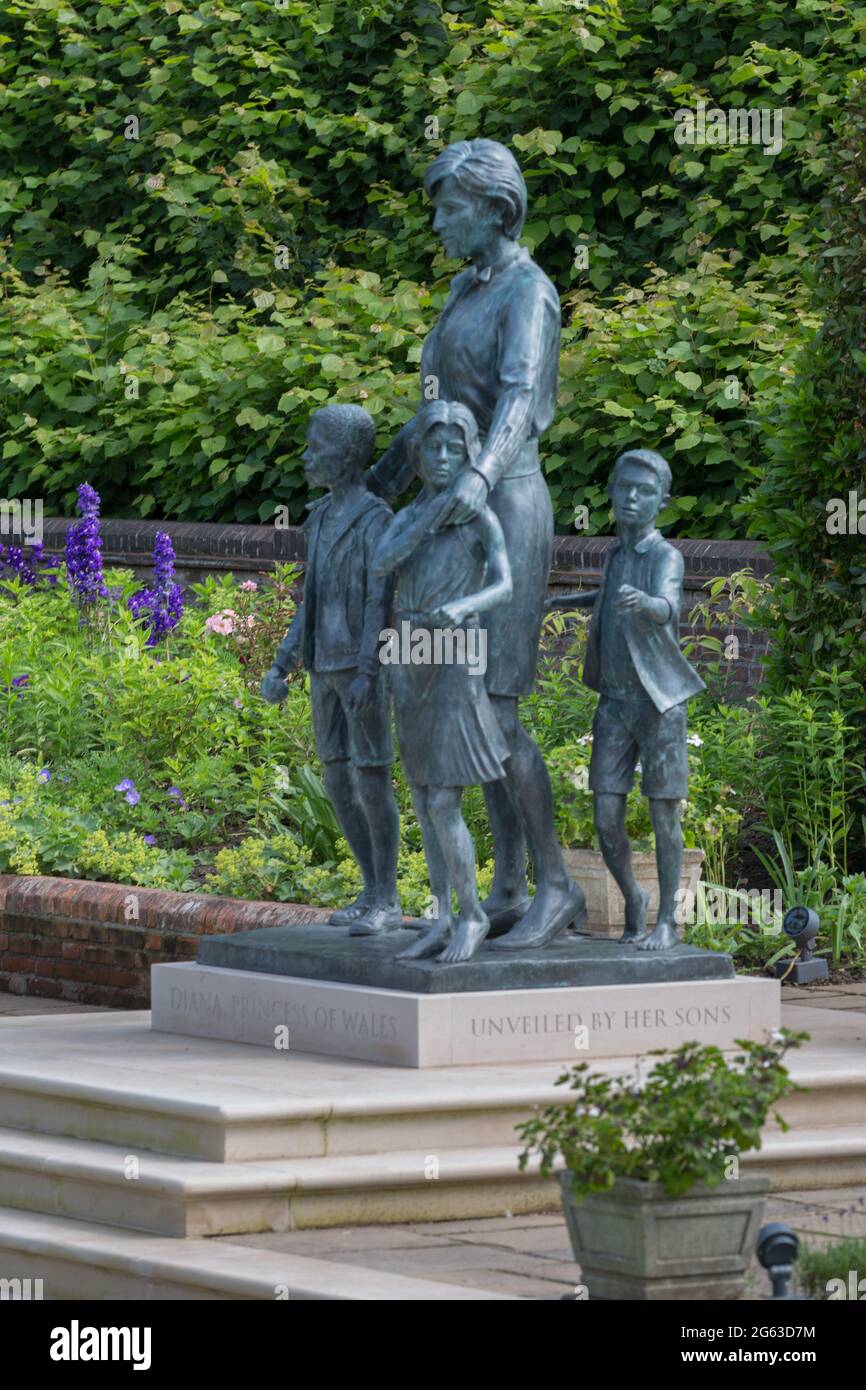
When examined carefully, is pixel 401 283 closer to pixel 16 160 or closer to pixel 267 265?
pixel 267 265

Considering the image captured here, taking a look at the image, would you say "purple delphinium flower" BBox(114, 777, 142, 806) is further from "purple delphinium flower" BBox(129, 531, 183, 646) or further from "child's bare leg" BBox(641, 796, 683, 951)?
"child's bare leg" BBox(641, 796, 683, 951)

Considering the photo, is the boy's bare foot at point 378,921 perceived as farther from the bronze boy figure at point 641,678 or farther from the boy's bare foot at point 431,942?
the bronze boy figure at point 641,678

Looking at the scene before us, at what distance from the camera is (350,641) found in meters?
8.10

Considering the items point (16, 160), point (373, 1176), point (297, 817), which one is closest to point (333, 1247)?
point (373, 1176)

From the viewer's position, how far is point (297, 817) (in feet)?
36.5

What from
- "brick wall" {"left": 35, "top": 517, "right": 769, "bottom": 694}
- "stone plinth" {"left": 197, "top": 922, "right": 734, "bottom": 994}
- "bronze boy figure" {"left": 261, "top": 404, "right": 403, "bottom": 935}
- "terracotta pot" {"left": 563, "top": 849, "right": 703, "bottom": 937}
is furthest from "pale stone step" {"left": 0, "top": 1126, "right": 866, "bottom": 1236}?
"brick wall" {"left": 35, "top": 517, "right": 769, "bottom": 694}

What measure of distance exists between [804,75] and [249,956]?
9403 mm

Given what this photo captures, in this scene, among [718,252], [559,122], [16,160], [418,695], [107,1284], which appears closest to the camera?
[107,1284]

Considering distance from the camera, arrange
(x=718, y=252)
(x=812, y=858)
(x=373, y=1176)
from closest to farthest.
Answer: (x=373, y=1176)
(x=812, y=858)
(x=718, y=252)

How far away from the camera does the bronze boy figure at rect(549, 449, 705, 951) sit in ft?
25.5

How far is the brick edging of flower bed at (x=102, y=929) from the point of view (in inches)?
398

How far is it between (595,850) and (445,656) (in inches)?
107

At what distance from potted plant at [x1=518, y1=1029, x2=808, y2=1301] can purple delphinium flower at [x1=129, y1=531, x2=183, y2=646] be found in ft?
26.4

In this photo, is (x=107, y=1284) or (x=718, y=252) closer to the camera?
(x=107, y=1284)
